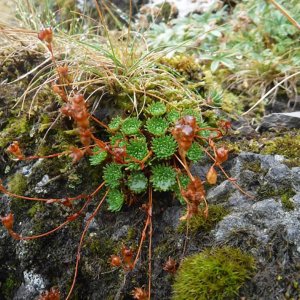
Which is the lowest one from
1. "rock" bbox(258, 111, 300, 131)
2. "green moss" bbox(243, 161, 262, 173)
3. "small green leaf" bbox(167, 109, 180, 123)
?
"rock" bbox(258, 111, 300, 131)

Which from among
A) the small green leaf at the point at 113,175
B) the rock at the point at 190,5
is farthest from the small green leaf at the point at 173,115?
the rock at the point at 190,5

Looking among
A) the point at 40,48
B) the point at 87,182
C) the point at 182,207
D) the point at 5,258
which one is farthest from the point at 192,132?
the point at 40,48

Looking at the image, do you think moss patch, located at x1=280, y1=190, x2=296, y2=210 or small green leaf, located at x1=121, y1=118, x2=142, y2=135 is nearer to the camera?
moss patch, located at x1=280, y1=190, x2=296, y2=210

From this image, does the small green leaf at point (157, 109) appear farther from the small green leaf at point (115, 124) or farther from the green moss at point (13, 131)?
the green moss at point (13, 131)

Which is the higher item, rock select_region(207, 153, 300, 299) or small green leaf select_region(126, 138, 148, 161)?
small green leaf select_region(126, 138, 148, 161)

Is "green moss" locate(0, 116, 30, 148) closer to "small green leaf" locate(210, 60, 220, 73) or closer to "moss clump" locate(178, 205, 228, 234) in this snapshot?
"moss clump" locate(178, 205, 228, 234)

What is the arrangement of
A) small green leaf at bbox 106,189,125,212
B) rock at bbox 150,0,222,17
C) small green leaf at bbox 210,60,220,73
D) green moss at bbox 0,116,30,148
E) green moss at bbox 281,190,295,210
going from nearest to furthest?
green moss at bbox 281,190,295,210
small green leaf at bbox 106,189,125,212
green moss at bbox 0,116,30,148
small green leaf at bbox 210,60,220,73
rock at bbox 150,0,222,17

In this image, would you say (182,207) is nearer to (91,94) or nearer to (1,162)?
(91,94)

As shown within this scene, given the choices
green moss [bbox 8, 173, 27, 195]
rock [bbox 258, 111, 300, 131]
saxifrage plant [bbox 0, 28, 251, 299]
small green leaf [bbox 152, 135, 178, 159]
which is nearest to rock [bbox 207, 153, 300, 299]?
saxifrage plant [bbox 0, 28, 251, 299]
